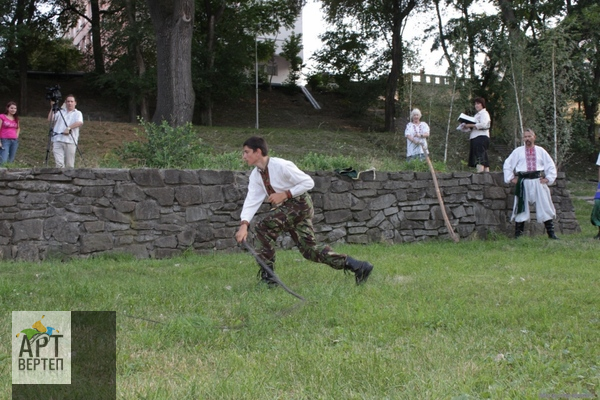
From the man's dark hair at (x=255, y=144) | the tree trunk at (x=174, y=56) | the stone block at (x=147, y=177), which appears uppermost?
the tree trunk at (x=174, y=56)

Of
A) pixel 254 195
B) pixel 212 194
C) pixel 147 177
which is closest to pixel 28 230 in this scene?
pixel 147 177

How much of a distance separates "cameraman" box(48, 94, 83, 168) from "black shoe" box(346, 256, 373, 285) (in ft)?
20.4

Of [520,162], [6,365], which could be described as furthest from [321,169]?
[6,365]

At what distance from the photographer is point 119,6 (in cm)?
2470

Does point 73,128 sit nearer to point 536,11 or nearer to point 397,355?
point 397,355

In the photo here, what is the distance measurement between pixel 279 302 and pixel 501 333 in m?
1.99

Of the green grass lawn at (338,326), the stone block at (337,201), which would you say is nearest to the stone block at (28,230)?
the green grass lawn at (338,326)

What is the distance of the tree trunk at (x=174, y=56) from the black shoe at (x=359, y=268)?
8680 millimetres

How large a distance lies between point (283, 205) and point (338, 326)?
2.00m

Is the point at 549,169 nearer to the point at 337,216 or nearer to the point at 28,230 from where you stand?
the point at 337,216

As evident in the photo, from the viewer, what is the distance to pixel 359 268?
6824 millimetres

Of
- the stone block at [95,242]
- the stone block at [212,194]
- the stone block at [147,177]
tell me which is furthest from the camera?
the stone block at [212,194]

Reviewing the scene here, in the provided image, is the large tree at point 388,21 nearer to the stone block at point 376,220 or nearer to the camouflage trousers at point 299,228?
the stone block at point 376,220

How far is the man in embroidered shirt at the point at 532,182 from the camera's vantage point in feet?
38.5
